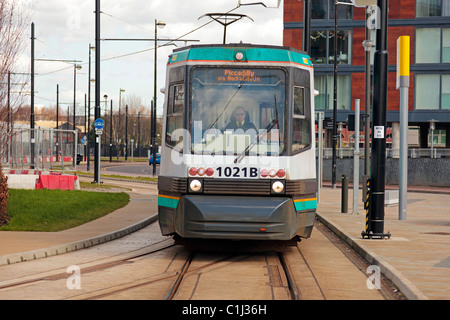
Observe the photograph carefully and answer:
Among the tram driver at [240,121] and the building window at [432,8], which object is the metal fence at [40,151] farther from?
the building window at [432,8]

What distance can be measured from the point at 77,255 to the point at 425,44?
43.5m

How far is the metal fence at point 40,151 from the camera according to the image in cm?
2911

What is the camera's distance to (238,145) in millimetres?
11914

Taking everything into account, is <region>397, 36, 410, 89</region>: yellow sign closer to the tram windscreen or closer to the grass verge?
the tram windscreen

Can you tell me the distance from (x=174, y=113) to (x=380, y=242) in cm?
481

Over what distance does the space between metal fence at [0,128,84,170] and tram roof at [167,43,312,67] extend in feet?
59.2

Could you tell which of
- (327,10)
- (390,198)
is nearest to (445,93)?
(327,10)

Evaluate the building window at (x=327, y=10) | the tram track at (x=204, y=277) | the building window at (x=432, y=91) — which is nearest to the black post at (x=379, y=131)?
the tram track at (x=204, y=277)

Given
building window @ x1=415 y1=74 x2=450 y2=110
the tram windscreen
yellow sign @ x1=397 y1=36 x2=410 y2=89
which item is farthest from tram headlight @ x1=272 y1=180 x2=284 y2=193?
building window @ x1=415 y1=74 x2=450 y2=110

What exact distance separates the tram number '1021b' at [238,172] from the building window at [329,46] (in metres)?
42.7

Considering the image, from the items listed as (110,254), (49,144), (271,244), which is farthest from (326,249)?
(49,144)

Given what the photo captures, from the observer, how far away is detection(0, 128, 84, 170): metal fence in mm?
29109

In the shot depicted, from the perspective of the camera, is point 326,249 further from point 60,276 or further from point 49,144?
point 49,144

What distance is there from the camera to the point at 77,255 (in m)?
12.3
